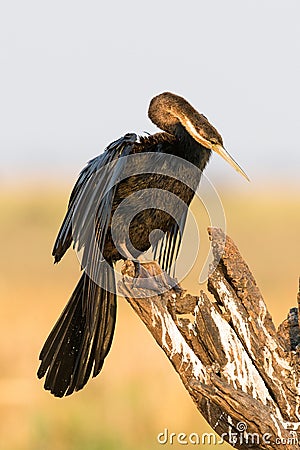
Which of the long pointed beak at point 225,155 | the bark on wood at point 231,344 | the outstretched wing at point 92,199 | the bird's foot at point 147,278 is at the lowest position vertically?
the bark on wood at point 231,344

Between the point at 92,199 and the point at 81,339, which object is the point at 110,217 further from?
the point at 81,339

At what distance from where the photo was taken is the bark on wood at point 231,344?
4105 mm

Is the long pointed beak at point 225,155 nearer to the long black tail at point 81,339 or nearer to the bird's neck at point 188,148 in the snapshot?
the bird's neck at point 188,148

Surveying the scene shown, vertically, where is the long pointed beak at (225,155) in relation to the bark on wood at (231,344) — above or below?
above

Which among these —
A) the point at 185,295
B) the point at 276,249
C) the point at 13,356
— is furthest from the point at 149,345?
the point at 276,249

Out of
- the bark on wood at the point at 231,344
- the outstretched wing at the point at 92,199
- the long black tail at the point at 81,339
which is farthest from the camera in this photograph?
the long black tail at the point at 81,339

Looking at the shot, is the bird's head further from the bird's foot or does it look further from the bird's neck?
the bird's foot

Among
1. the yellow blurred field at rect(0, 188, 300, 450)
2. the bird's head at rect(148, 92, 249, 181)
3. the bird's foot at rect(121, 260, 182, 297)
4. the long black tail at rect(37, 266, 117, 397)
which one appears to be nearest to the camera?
the bird's foot at rect(121, 260, 182, 297)

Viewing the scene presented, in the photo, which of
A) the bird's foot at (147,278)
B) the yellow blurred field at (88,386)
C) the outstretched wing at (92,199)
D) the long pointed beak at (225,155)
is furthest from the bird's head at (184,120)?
the yellow blurred field at (88,386)

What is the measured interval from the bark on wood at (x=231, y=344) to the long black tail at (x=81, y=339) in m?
0.37

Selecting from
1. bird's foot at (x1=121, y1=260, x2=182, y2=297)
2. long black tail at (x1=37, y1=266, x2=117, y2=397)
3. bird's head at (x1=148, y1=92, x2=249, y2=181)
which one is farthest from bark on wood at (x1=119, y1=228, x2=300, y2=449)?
bird's head at (x1=148, y1=92, x2=249, y2=181)

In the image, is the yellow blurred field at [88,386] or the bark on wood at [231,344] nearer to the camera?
the bark on wood at [231,344]

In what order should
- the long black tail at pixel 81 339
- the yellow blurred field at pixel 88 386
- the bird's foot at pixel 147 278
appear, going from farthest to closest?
the yellow blurred field at pixel 88 386 → the long black tail at pixel 81 339 → the bird's foot at pixel 147 278

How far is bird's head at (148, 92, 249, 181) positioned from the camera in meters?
5.03
